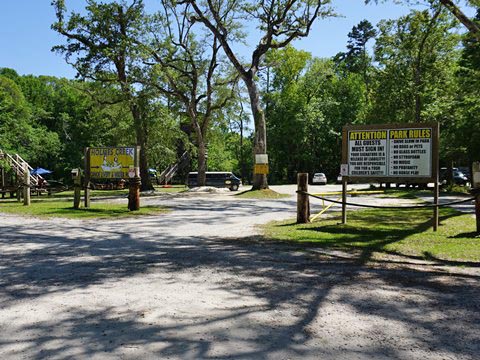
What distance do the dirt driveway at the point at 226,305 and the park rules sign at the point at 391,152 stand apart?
4597mm

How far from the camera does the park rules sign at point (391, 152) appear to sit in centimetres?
1162

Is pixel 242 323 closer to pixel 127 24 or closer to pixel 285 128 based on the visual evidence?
pixel 127 24

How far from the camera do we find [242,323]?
4344 millimetres

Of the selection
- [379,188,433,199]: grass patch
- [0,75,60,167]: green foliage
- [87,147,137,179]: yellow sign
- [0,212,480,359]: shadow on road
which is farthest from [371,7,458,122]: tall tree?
[0,75,60,167]: green foliage

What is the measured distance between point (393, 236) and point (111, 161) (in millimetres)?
11117

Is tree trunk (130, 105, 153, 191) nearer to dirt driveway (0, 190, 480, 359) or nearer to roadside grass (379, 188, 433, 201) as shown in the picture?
roadside grass (379, 188, 433, 201)

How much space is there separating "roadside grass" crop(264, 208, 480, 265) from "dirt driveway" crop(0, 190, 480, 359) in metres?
0.85

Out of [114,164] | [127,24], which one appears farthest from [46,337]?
[127,24]

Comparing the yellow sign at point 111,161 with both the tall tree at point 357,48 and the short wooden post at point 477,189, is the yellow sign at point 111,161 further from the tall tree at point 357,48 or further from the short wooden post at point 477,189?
the tall tree at point 357,48

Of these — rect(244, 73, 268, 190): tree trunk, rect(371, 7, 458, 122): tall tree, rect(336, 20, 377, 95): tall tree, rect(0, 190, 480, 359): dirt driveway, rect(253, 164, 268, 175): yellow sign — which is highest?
rect(336, 20, 377, 95): tall tree

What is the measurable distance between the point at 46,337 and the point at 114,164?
1398 cm

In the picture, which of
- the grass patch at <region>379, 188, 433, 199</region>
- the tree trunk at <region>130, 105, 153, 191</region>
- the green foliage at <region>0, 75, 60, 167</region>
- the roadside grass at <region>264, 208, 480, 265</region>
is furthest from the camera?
the green foliage at <region>0, 75, 60, 167</region>

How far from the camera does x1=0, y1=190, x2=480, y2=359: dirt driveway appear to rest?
3779 mm

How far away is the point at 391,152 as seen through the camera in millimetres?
12039
